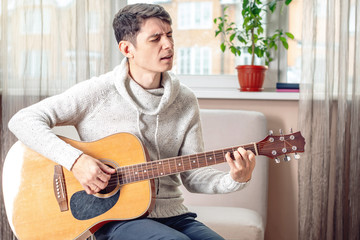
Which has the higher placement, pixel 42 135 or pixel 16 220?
pixel 42 135

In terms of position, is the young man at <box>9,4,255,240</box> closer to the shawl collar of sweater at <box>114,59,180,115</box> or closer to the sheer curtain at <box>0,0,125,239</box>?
the shawl collar of sweater at <box>114,59,180,115</box>

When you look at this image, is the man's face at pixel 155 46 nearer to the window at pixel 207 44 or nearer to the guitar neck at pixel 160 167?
the guitar neck at pixel 160 167

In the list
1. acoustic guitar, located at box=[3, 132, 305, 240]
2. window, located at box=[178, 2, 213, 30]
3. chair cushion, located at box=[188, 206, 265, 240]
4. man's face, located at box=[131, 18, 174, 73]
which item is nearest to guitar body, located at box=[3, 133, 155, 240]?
acoustic guitar, located at box=[3, 132, 305, 240]

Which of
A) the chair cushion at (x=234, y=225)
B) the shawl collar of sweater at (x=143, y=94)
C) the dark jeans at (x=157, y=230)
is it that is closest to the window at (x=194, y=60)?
the chair cushion at (x=234, y=225)

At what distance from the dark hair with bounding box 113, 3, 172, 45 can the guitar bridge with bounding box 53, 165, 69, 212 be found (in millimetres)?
481

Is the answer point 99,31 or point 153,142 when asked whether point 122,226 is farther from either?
point 99,31

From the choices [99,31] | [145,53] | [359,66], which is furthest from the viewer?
[99,31]

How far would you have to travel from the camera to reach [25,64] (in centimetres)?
224

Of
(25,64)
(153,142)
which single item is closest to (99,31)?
(25,64)

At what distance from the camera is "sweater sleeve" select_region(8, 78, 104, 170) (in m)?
1.38

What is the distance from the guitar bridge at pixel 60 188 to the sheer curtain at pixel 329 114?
4.13 feet

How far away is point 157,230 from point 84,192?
27cm

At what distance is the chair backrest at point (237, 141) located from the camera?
7.16 feet

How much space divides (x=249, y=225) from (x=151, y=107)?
69cm
